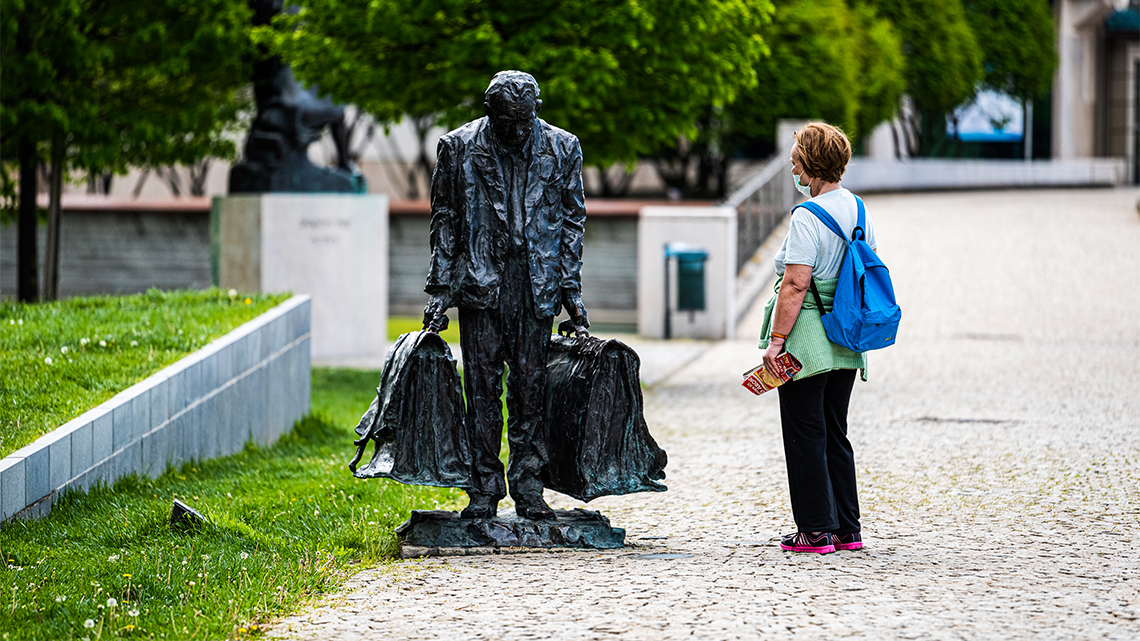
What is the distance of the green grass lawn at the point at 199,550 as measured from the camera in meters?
4.71

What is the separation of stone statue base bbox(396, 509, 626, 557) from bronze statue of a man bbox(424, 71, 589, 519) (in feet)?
0.24

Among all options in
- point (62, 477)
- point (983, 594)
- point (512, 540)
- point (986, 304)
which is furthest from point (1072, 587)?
point (986, 304)

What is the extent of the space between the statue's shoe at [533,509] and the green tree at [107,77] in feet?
33.8

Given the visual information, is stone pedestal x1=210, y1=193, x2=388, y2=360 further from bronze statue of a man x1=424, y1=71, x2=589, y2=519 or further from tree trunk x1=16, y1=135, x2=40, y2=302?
bronze statue of a man x1=424, y1=71, x2=589, y2=519

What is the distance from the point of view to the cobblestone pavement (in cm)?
468

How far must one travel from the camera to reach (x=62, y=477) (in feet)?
21.0

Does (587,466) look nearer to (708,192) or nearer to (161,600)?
(161,600)

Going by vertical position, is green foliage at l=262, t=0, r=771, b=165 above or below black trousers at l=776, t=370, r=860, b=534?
above

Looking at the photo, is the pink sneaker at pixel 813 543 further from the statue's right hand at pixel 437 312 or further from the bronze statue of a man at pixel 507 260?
the statue's right hand at pixel 437 312

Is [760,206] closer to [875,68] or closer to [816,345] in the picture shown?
[875,68]

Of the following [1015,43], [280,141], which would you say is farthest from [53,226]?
[1015,43]

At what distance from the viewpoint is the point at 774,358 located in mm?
5684

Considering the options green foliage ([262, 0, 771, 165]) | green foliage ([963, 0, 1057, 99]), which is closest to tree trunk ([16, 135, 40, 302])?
green foliage ([262, 0, 771, 165])

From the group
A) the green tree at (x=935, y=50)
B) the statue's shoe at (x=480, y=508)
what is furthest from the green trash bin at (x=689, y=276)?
the green tree at (x=935, y=50)
